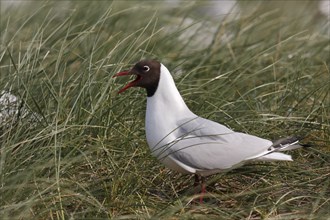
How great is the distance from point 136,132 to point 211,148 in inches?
26.1

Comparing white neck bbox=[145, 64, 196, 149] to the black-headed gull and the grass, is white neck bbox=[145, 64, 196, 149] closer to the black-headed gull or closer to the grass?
the black-headed gull

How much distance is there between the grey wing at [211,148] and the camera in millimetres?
3693

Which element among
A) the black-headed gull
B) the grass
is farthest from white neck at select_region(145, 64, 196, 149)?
the grass

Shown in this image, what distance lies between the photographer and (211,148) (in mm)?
3719

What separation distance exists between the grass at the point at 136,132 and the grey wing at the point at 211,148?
134mm

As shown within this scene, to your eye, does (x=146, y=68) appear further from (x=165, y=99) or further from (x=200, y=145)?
(x=200, y=145)

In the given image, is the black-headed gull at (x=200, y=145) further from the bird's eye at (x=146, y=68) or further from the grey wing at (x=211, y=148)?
the bird's eye at (x=146, y=68)

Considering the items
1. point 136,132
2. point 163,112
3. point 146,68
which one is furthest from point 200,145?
point 136,132

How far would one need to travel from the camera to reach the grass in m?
3.59

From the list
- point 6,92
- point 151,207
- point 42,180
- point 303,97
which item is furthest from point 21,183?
point 303,97

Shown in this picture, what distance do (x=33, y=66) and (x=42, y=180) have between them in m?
0.94

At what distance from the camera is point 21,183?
11.8 ft

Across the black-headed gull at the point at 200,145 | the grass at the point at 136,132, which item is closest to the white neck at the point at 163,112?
the black-headed gull at the point at 200,145

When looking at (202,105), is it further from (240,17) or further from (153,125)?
(240,17)
